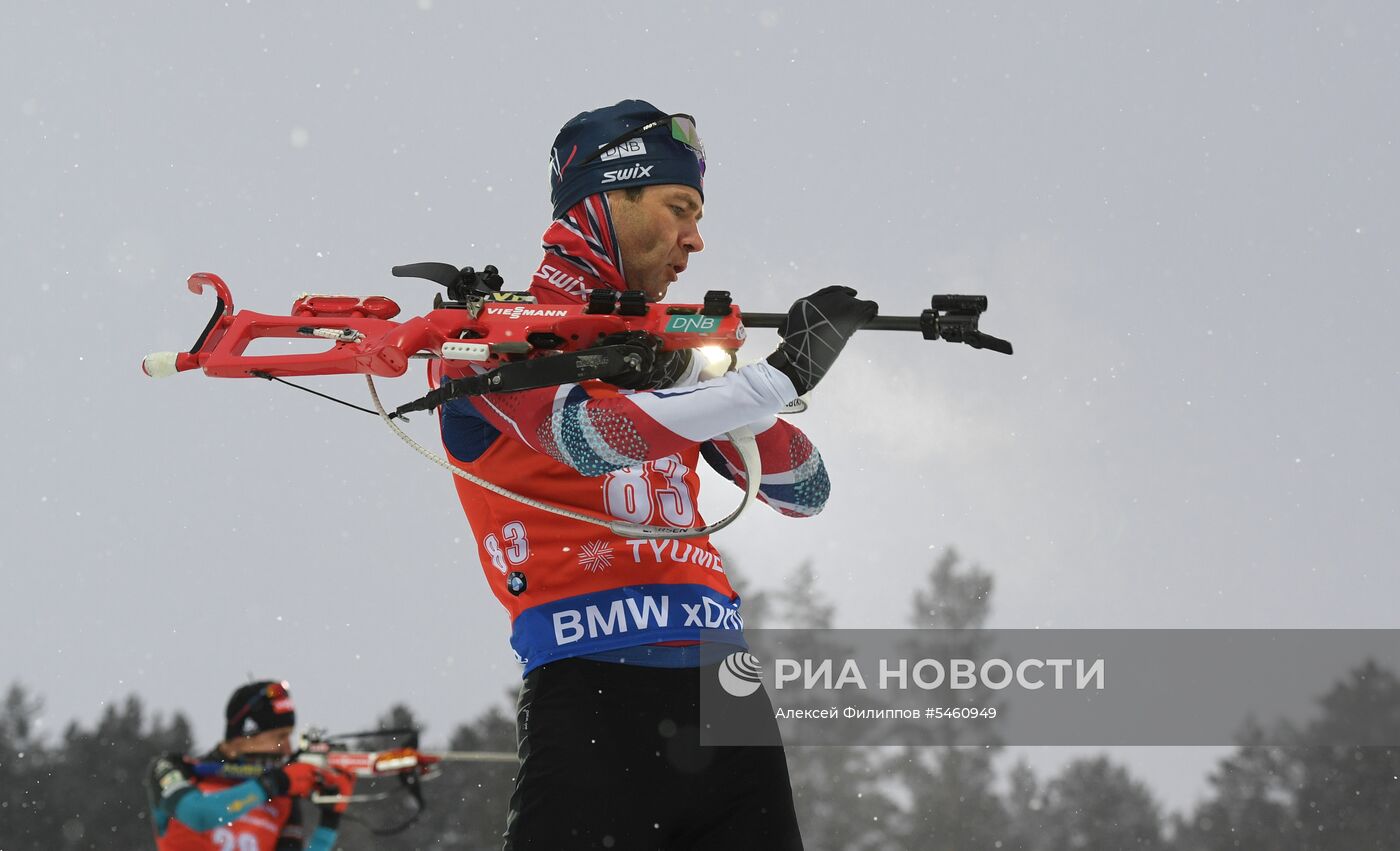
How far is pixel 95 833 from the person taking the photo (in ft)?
86.5

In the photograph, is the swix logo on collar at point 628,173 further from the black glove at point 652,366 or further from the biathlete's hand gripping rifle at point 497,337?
the black glove at point 652,366

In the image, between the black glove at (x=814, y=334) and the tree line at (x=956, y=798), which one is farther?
the tree line at (x=956, y=798)

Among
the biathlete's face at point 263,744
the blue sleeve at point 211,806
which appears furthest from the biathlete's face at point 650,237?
the biathlete's face at point 263,744

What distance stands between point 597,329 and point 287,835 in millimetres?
6362

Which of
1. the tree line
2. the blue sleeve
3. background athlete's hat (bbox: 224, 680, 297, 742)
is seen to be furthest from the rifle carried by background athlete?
the tree line

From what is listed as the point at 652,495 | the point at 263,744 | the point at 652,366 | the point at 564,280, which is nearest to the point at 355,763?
the point at 263,744

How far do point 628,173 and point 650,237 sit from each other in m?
0.18

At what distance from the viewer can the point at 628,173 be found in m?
3.30

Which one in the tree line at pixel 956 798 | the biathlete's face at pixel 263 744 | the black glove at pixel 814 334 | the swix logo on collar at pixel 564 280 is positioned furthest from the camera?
the tree line at pixel 956 798

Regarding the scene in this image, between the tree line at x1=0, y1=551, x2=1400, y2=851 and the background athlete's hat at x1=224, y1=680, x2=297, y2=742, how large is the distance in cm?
1452

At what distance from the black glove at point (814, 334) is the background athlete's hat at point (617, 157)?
78 centimetres

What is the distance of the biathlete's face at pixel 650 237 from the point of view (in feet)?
10.7

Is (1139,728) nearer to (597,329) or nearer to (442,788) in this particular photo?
(442,788)

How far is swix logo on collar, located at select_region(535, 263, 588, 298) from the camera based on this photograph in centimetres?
322
